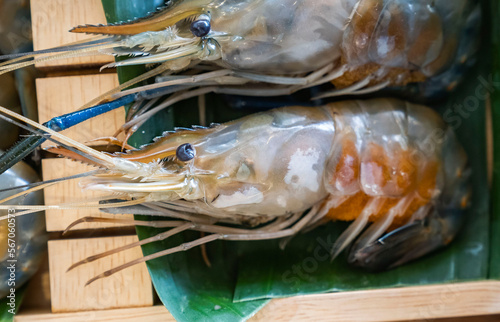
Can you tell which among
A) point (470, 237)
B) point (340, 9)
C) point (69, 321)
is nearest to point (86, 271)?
point (69, 321)

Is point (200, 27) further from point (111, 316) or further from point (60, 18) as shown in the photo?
point (111, 316)

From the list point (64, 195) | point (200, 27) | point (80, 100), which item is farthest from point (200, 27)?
→ point (64, 195)

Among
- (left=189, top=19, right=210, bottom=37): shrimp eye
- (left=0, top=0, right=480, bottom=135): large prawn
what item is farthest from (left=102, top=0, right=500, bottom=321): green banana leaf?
(left=189, top=19, right=210, bottom=37): shrimp eye

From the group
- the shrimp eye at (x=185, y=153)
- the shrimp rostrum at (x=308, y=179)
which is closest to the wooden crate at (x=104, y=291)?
the shrimp rostrum at (x=308, y=179)

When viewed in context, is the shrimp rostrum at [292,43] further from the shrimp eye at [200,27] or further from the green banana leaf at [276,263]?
the green banana leaf at [276,263]

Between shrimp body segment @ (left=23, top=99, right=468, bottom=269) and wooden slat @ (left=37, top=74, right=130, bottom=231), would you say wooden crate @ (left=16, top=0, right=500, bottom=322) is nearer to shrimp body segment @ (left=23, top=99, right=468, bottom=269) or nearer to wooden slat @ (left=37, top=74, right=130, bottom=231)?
wooden slat @ (left=37, top=74, right=130, bottom=231)

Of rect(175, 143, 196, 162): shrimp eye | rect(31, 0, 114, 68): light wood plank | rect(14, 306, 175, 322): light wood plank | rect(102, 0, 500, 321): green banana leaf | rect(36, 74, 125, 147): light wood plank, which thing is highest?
rect(31, 0, 114, 68): light wood plank
